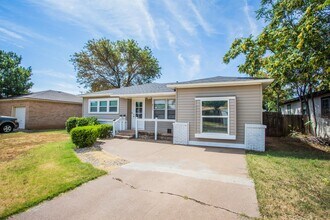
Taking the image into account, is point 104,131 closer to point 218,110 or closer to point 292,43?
point 218,110

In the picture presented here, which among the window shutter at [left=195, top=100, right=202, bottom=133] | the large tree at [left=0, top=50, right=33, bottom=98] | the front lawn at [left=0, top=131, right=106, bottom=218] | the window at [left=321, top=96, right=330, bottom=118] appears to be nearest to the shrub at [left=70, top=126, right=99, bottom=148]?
the front lawn at [left=0, top=131, right=106, bottom=218]

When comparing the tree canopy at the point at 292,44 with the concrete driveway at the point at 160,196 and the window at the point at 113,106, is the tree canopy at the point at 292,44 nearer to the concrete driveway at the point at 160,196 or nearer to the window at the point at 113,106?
the concrete driveway at the point at 160,196

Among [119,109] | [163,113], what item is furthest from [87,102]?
[163,113]

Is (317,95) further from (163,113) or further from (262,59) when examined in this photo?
(163,113)

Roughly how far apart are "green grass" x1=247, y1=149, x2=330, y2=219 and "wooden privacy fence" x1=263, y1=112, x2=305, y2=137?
8401mm

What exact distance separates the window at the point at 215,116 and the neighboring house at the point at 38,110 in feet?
51.8

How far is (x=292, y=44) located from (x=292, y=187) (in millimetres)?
6839

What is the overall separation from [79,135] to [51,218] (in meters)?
5.39

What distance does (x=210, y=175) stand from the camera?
4.43 meters

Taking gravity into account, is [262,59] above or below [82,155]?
above

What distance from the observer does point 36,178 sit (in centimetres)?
414

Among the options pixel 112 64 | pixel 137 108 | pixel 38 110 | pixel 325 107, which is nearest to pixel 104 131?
pixel 137 108

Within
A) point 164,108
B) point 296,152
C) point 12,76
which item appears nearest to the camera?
point 296,152

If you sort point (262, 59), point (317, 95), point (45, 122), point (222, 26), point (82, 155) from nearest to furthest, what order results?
point (82, 155), point (222, 26), point (262, 59), point (317, 95), point (45, 122)
